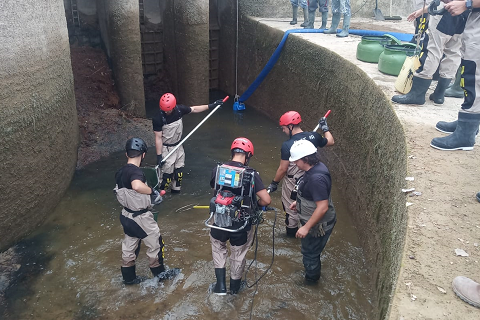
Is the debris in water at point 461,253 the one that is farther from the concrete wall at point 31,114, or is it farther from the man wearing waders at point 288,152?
the concrete wall at point 31,114

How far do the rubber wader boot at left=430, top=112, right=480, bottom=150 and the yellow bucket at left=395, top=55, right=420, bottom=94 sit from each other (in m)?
1.52

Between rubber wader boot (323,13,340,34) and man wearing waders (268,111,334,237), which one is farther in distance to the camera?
rubber wader boot (323,13,340,34)

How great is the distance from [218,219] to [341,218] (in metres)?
2.69

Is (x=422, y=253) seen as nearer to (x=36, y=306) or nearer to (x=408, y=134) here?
(x=408, y=134)

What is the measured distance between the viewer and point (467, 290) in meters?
2.83

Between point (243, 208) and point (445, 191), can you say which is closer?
point (445, 191)

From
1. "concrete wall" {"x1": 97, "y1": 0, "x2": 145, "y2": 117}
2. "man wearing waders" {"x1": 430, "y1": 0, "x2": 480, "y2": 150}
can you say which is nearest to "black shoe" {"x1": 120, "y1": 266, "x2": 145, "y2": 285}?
"man wearing waders" {"x1": 430, "y1": 0, "x2": 480, "y2": 150}

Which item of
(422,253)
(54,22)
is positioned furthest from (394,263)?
(54,22)

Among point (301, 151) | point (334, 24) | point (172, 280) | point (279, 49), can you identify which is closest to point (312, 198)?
point (301, 151)

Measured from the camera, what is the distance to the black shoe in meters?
4.89

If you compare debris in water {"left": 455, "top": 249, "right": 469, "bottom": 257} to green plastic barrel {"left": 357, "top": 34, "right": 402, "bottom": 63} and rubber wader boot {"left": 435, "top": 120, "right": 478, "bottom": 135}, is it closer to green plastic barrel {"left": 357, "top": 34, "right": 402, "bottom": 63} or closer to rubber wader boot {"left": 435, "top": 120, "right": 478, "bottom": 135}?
rubber wader boot {"left": 435, "top": 120, "right": 478, "bottom": 135}

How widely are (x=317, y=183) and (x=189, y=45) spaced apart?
754 centimetres

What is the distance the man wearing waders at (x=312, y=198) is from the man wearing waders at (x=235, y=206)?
1.39 ft

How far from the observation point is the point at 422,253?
10.8ft
